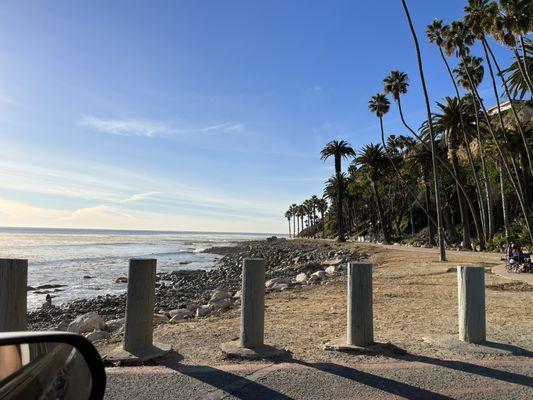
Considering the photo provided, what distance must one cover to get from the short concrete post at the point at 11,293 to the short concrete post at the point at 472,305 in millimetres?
5398

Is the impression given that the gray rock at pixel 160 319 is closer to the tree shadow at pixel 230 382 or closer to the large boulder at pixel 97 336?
the large boulder at pixel 97 336

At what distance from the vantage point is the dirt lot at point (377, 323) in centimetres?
608

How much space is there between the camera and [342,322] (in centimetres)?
808

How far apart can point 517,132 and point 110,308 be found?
29.8 meters

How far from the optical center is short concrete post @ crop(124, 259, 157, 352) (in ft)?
18.3

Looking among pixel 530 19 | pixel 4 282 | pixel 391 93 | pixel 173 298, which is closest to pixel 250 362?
pixel 4 282

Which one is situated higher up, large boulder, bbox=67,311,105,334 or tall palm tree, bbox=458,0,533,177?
tall palm tree, bbox=458,0,533,177

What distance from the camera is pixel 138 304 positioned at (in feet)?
18.3

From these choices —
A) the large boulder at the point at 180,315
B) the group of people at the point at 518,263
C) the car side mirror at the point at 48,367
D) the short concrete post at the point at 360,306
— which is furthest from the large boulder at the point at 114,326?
the group of people at the point at 518,263

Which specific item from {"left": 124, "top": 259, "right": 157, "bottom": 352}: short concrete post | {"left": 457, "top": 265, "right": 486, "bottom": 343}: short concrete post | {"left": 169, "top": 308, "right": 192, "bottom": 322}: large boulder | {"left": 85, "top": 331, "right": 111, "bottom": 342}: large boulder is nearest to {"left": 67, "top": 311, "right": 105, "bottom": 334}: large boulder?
{"left": 85, "top": 331, "right": 111, "bottom": 342}: large boulder

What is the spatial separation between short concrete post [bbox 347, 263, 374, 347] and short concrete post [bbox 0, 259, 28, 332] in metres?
3.86

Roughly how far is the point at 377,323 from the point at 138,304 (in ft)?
14.1

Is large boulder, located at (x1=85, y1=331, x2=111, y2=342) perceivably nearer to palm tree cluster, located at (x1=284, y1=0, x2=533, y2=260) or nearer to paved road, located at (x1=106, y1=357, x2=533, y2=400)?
paved road, located at (x1=106, y1=357, x2=533, y2=400)

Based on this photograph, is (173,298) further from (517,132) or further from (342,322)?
(517,132)
